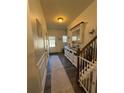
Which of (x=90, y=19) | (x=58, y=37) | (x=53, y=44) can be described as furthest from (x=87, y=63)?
(x=58, y=37)

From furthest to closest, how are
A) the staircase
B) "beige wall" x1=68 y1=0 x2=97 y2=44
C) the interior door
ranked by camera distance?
1. the interior door
2. "beige wall" x1=68 y1=0 x2=97 y2=44
3. the staircase

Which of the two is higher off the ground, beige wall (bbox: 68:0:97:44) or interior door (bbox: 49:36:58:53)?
beige wall (bbox: 68:0:97:44)

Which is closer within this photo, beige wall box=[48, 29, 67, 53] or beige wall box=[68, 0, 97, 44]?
beige wall box=[68, 0, 97, 44]

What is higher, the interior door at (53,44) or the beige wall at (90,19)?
the beige wall at (90,19)

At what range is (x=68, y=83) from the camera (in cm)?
339

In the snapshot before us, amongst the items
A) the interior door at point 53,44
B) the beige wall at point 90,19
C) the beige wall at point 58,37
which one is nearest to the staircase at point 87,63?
the beige wall at point 90,19

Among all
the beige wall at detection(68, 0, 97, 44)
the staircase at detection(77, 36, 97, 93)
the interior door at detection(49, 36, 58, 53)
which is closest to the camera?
the staircase at detection(77, 36, 97, 93)

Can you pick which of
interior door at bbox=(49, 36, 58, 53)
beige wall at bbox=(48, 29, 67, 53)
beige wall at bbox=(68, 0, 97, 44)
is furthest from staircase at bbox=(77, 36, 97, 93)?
beige wall at bbox=(48, 29, 67, 53)

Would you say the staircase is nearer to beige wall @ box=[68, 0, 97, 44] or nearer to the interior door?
beige wall @ box=[68, 0, 97, 44]

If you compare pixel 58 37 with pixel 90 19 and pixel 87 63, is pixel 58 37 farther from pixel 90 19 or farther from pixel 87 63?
pixel 87 63

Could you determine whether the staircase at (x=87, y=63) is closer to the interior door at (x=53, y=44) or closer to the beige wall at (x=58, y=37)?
the interior door at (x=53, y=44)
